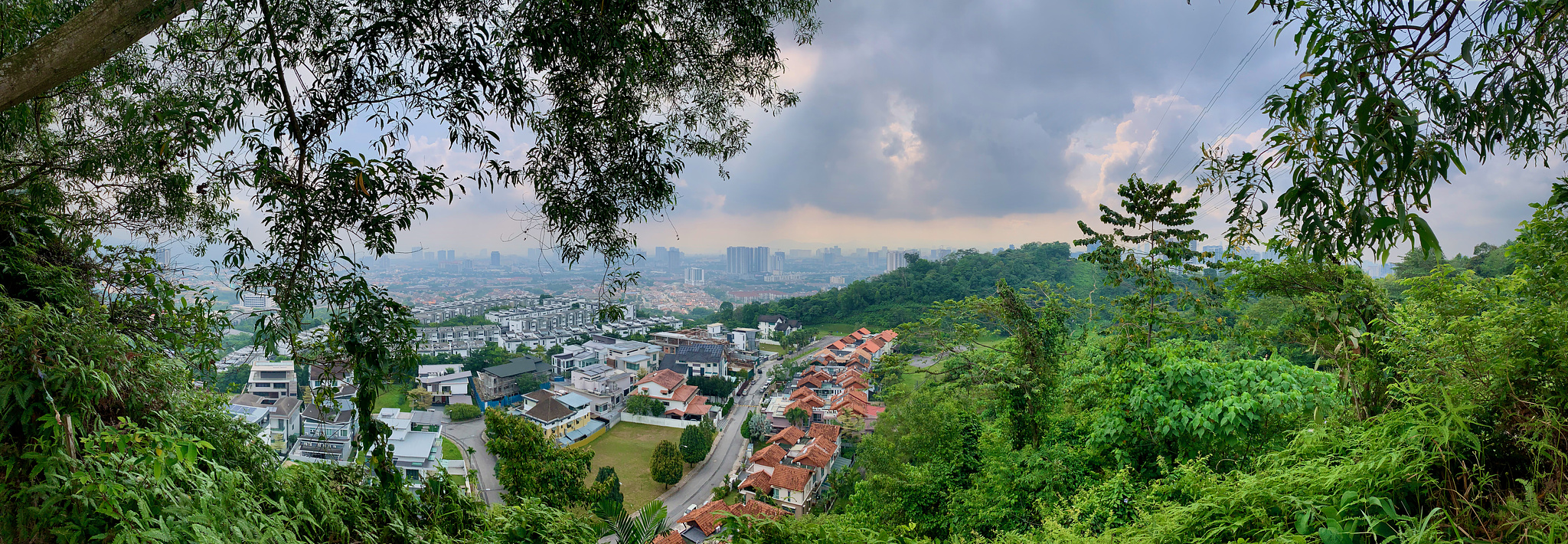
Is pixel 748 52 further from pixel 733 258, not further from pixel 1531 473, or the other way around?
pixel 733 258

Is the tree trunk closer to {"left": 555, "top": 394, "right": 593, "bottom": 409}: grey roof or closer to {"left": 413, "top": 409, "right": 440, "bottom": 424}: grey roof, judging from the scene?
{"left": 413, "top": 409, "right": 440, "bottom": 424}: grey roof

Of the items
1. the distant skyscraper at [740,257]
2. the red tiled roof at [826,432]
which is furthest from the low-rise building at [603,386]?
the distant skyscraper at [740,257]

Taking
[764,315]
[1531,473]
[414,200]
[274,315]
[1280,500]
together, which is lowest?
[764,315]

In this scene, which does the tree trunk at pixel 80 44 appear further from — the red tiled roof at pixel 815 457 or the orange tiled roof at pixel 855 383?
the orange tiled roof at pixel 855 383

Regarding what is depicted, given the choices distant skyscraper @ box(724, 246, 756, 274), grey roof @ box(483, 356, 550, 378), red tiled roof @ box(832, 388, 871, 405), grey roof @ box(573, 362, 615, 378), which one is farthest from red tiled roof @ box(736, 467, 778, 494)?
distant skyscraper @ box(724, 246, 756, 274)

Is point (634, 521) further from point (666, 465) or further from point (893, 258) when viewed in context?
point (893, 258)

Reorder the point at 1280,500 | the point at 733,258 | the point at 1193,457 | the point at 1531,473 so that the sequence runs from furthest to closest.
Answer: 1. the point at 733,258
2. the point at 1193,457
3. the point at 1280,500
4. the point at 1531,473

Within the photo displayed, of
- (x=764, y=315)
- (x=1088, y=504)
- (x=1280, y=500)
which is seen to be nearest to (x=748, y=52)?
(x=1280, y=500)
